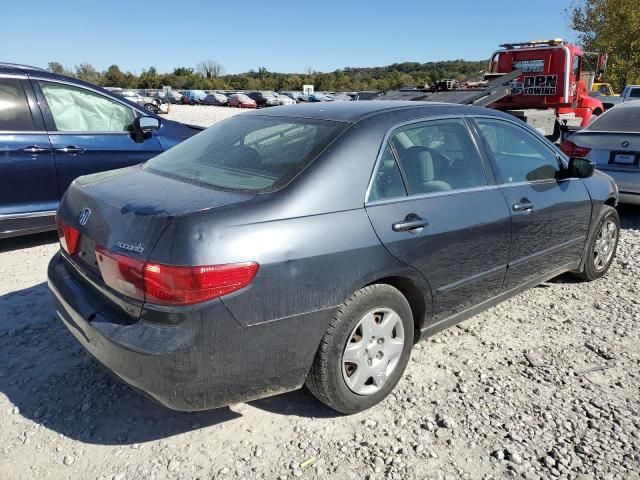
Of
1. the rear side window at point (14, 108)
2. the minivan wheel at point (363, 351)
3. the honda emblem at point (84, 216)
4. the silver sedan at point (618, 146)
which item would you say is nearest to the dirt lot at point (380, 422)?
the minivan wheel at point (363, 351)

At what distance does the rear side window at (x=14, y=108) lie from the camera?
4.66m

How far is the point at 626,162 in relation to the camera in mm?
6102

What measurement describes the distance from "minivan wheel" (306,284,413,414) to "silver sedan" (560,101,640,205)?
4.69 metres

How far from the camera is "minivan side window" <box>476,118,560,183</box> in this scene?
339 cm

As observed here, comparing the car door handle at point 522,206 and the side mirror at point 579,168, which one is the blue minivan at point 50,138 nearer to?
the car door handle at point 522,206

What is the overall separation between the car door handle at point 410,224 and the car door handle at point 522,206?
0.91 meters

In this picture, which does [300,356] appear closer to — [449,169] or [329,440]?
[329,440]

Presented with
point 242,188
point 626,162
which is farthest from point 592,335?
point 626,162

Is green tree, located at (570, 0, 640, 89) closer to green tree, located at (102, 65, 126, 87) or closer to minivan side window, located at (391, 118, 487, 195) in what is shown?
minivan side window, located at (391, 118, 487, 195)

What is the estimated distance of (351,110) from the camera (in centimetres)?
296

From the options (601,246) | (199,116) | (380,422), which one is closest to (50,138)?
(380,422)

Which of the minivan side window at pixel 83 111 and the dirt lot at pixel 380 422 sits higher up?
the minivan side window at pixel 83 111

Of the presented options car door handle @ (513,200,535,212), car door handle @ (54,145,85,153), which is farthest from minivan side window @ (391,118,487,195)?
car door handle @ (54,145,85,153)

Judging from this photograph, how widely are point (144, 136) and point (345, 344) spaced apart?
158 inches
